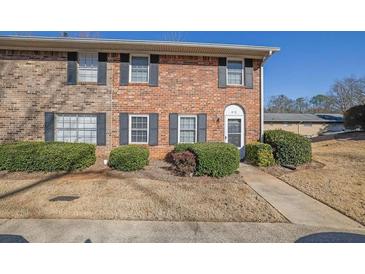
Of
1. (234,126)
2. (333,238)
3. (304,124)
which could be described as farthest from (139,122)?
(304,124)

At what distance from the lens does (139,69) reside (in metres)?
9.61

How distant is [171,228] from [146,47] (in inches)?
304

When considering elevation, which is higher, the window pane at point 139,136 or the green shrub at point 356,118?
the green shrub at point 356,118

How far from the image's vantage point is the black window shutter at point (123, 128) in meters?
9.38

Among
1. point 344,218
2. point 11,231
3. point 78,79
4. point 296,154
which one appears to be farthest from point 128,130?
point 344,218

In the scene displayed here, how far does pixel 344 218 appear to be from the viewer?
4277 mm

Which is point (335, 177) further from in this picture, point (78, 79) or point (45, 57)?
point (45, 57)

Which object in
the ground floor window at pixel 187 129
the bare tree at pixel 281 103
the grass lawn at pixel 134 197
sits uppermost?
the bare tree at pixel 281 103

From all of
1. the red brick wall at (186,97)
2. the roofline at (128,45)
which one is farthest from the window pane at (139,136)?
the roofline at (128,45)

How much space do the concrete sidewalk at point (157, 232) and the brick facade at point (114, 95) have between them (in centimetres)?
576

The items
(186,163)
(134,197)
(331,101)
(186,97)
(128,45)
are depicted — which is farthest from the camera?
(331,101)

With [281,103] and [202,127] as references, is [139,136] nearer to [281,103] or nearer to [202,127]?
[202,127]

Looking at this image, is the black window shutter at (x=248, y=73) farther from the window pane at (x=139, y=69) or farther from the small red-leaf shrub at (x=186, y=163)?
the small red-leaf shrub at (x=186, y=163)

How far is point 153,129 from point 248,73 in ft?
16.3
